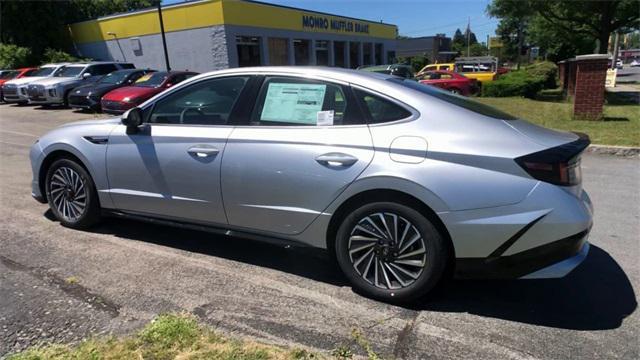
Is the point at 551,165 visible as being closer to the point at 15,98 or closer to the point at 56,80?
the point at 56,80

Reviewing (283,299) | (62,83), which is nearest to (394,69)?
(62,83)

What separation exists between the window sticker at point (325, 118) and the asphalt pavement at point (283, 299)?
984 millimetres

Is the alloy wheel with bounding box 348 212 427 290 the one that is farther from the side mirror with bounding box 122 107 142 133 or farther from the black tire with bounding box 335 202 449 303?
the side mirror with bounding box 122 107 142 133

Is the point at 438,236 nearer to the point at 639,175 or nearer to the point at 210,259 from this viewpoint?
the point at 210,259

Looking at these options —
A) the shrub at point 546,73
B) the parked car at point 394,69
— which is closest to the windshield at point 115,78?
the parked car at point 394,69

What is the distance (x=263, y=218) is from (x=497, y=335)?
1.83 m

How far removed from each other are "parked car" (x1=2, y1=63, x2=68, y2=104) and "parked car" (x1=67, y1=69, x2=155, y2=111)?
3048 millimetres

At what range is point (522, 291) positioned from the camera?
364cm

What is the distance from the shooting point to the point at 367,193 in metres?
3.38

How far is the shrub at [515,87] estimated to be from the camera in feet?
69.4

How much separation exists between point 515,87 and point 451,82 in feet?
8.99

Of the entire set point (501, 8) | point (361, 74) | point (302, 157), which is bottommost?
point (302, 157)

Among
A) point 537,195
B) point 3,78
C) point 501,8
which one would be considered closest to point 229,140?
point 537,195

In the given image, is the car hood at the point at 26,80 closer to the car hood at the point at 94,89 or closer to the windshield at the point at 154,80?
the car hood at the point at 94,89
